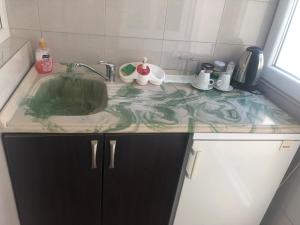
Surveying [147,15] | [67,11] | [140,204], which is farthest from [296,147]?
[67,11]

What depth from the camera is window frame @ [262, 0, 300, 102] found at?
52.4 inches

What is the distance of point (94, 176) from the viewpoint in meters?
1.17

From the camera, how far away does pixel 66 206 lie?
125cm

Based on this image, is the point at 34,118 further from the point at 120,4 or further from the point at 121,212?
the point at 120,4

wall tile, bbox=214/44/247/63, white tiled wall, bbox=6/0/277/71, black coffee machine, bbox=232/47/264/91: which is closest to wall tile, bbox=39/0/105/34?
white tiled wall, bbox=6/0/277/71

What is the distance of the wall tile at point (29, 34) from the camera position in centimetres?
140

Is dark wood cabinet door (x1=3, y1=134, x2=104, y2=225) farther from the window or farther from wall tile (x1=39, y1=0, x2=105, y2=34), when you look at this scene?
the window

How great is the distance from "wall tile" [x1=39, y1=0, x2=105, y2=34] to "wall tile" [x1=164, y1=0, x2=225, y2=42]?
41 centimetres

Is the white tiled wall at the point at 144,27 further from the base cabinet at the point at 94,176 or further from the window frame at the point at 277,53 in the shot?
the base cabinet at the point at 94,176

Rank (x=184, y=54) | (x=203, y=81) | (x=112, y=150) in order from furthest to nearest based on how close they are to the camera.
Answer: (x=184, y=54)
(x=203, y=81)
(x=112, y=150)

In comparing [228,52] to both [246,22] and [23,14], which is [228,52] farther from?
[23,14]

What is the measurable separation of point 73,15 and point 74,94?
1.48 ft

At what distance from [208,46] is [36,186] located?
4.13ft

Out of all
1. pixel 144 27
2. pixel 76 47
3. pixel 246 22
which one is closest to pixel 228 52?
pixel 246 22
